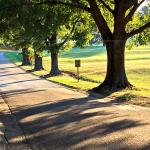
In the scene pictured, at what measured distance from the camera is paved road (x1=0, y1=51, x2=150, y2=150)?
10258mm

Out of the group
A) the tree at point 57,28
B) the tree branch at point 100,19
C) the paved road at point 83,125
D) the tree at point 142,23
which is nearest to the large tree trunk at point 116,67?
the tree branch at point 100,19

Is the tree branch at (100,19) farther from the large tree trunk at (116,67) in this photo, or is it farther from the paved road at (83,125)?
the paved road at (83,125)

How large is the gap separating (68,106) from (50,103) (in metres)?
1.76

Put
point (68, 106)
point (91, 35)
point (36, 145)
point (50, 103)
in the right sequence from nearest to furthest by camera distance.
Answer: point (36, 145) < point (68, 106) < point (50, 103) < point (91, 35)

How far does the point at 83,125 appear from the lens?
12711mm

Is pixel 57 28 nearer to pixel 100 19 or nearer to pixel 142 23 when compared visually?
pixel 100 19

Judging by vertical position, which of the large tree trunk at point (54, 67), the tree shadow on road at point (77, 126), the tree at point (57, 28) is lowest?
the large tree trunk at point (54, 67)

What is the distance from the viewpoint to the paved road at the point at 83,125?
10.3 m

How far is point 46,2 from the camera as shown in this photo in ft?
80.2

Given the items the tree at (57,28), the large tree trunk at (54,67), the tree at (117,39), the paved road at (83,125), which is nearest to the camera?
the paved road at (83,125)

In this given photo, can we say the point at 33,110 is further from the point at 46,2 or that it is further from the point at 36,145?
the point at 46,2

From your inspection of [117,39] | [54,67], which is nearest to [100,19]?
[117,39]

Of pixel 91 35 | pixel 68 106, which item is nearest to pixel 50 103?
pixel 68 106

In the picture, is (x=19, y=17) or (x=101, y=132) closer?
(x=101, y=132)
